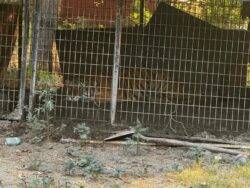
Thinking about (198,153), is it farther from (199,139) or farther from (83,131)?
(83,131)

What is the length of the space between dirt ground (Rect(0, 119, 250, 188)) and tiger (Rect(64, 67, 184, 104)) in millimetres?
1444

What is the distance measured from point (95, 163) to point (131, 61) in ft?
12.1

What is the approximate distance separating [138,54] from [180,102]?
1128mm

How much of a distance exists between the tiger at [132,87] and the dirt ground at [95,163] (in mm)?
1444

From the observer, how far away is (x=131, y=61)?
10.1 m

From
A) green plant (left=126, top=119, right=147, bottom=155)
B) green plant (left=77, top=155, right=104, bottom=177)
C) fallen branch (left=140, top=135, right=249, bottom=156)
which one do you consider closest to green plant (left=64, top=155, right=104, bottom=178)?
green plant (left=77, top=155, right=104, bottom=177)

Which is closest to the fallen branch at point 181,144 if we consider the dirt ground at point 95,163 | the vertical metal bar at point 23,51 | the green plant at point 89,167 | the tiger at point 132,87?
the dirt ground at point 95,163

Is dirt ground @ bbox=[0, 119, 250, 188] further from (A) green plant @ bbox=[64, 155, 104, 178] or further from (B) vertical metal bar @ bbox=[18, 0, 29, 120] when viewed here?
(B) vertical metal bar @ bbox=[18, 0, 29, 120]

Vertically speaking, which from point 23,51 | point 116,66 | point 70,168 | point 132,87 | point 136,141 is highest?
point 23,51

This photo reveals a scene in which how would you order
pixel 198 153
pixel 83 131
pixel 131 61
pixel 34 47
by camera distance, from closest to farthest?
1. pixel 198 153
2. pixel 83 131
3. pixel 34 47
4. pixel 131 61

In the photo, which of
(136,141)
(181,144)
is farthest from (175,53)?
(136,141)

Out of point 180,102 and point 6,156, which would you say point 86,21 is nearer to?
point 180,102

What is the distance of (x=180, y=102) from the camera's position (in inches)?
400

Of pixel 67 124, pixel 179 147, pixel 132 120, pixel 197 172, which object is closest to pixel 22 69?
pixel 67 124
